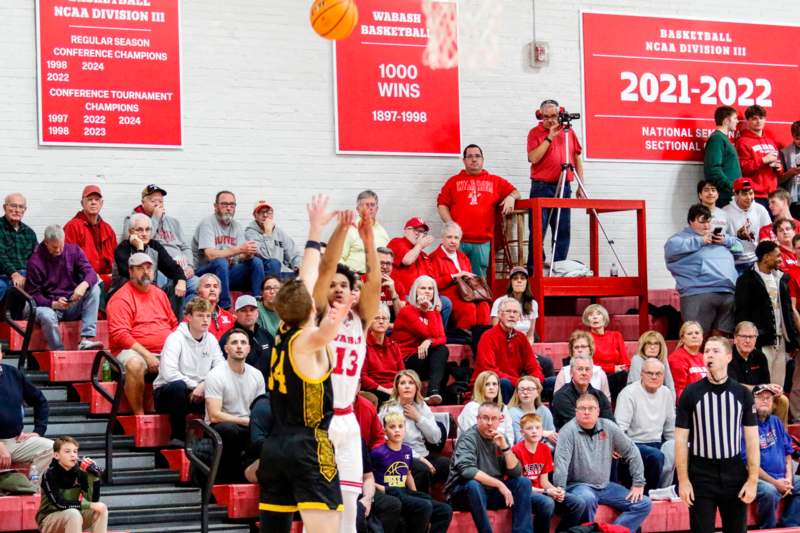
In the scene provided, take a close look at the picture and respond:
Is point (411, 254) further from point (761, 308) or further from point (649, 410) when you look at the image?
point (761, 308)

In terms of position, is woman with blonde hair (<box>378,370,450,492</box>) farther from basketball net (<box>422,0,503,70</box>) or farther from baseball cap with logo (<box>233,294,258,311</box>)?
basketball net (<box>422,0,503,70</box>)

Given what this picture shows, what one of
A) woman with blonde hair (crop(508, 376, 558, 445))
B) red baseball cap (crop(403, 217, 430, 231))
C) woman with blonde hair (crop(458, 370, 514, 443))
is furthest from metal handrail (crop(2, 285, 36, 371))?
woman with blonde hair (crop(508, 376, 558, 445))

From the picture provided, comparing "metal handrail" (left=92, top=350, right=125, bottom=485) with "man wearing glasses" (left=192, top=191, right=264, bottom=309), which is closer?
"metal handrail" (left=92, top=350, right=125, bottom=485)

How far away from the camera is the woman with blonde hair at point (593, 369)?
11.6 m

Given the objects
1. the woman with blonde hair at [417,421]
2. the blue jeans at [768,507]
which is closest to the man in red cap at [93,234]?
the woman with blonde hair at [417,421]

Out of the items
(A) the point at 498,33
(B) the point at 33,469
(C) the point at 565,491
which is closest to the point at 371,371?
(C) the point at 565,491

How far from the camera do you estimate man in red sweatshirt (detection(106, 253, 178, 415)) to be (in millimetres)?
10758

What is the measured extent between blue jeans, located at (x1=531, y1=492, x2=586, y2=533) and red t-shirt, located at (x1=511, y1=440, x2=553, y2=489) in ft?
0.69

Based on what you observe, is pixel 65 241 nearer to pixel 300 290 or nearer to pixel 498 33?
pixel 498 33

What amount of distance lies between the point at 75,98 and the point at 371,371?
4587 millimetres

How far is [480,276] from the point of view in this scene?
14.2m

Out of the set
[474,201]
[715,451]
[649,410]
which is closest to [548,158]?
[474,201]

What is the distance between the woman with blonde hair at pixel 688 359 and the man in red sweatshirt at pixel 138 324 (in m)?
4.67

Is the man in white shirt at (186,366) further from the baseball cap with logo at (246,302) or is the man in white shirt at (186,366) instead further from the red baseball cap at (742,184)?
the red baseball cap at (742,184)
